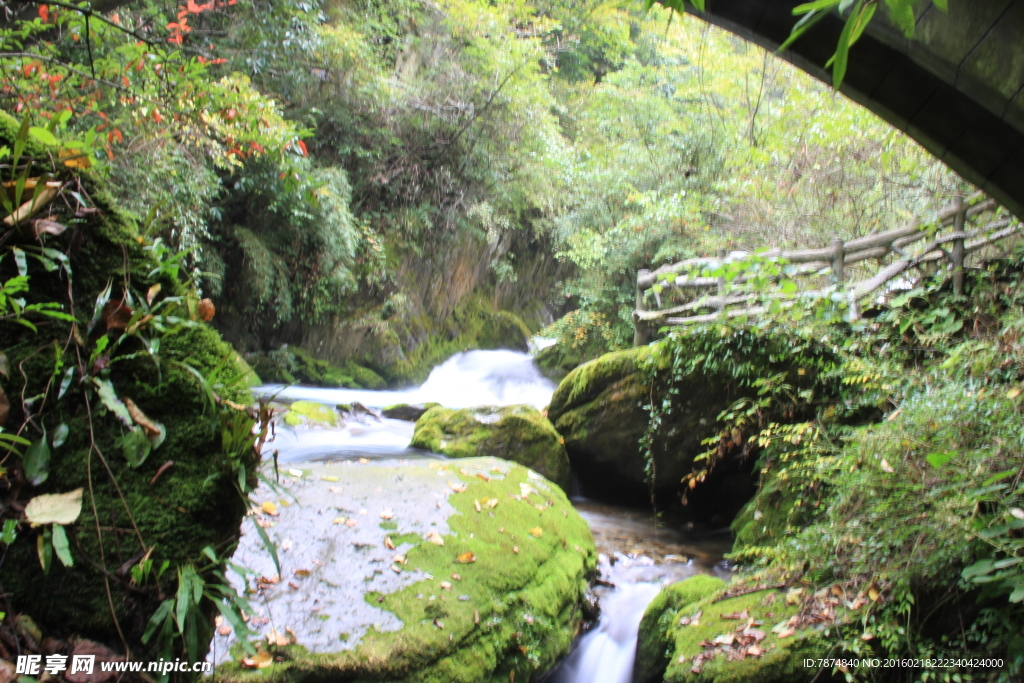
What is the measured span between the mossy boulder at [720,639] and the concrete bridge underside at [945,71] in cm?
234

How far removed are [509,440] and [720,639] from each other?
3.51 m

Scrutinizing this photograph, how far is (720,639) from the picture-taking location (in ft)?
10.7

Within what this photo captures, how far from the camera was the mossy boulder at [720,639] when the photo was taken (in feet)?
9.73

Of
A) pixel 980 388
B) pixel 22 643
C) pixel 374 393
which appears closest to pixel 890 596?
pixel 980 388

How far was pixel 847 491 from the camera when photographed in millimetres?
3434

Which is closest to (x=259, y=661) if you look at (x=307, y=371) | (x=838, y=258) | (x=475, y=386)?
(x=838, y=258)

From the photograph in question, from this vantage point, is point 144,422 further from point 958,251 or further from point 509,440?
point 958,251

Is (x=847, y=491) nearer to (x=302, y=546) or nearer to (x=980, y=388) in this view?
(x=980, y=388)

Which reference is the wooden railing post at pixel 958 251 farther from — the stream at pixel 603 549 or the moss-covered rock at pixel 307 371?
the moss-covered rock at pixel 307 371

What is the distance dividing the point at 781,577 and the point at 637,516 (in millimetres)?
2855

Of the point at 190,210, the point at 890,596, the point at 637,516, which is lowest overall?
the point at 637,516

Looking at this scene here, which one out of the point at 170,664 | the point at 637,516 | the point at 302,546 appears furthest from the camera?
the point at 637,516

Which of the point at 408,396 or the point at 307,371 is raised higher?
the point at 307,371

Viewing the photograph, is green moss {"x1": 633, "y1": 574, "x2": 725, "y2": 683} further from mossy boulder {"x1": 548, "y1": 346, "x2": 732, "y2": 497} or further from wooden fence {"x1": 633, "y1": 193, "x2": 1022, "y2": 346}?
wooden fence {"x1": 633, "y1": 193, "x2": 1022, "y2": 346}
